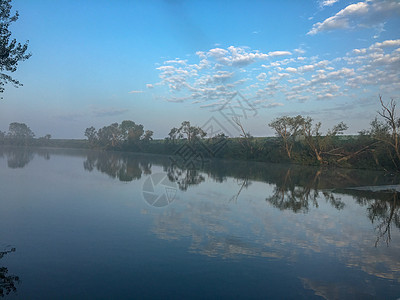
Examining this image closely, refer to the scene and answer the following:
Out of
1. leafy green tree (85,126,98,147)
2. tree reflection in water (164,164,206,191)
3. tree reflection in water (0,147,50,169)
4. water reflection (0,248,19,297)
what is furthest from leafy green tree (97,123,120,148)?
water reflection (0,248,19,297)

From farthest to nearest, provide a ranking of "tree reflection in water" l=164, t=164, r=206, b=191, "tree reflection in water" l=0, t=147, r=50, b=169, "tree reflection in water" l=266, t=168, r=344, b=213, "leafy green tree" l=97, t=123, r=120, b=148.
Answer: "leafy green tree" l=97, t=123, r=120, b=148, "tree reflection in water" l=0, t=147, r=50, b=169, "tree reflection in water" l=164, t=164, r=206, b=191, "tree reflection in water" l=266, t=168, r=344, b=213

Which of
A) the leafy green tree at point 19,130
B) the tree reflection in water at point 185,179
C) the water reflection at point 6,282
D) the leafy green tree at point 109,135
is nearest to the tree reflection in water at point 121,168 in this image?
the tree reflection in water at point 185,179

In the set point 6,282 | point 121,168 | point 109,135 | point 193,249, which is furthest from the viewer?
point 109,135

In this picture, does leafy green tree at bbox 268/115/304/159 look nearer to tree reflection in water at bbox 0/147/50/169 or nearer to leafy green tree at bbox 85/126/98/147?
tree reflection in water at bbox 0/147/50/169

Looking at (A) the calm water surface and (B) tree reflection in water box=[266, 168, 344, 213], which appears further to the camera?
(B) tree reflection in water box=[266, 168, 344, 213]

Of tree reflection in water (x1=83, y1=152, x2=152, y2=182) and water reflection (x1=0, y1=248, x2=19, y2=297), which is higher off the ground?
tree reflection in water (x1=83, y1=152, x2=152, y2=182)

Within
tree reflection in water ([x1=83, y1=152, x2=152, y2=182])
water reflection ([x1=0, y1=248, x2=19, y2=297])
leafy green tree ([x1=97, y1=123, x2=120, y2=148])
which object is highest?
leafy green tree ([x1=97, y1=123, x2=120, y2=148])

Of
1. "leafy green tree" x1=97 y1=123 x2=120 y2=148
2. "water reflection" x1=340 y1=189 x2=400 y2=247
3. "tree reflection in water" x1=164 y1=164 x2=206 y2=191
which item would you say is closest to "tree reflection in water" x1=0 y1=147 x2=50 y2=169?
"tree reflection in water" x1=164 y1=164 x2=206 y2=191

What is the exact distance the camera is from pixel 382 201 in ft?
40.9

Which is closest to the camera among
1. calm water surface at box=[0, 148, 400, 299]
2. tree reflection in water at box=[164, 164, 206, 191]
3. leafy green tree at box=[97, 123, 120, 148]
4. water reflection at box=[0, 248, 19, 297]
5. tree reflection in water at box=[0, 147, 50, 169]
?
water reflection at box=[0, 248, 19, 297]

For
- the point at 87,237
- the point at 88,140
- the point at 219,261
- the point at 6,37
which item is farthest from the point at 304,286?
the point at 88,140

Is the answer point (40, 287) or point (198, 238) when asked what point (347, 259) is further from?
point (40, 287)

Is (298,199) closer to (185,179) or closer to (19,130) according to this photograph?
(185,179)

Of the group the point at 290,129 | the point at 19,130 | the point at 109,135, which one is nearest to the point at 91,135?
the point at 109,135
